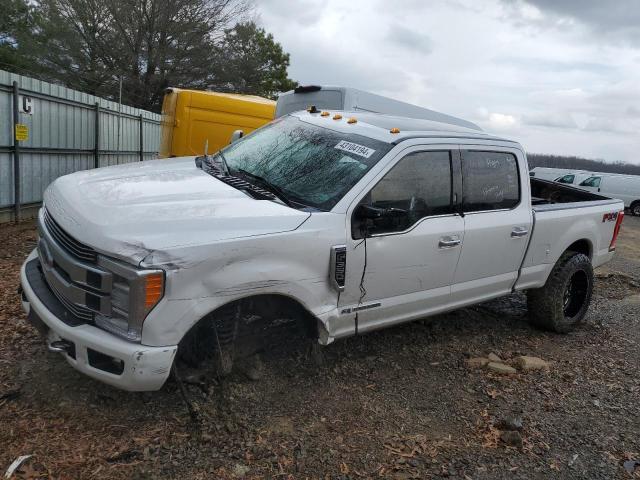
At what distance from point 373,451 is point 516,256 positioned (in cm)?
230

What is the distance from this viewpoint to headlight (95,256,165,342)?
2.55 metres

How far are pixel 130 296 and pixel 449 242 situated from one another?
226 cm

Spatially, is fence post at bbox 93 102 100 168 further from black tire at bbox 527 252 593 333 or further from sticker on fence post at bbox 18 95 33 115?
black tire at bbox 527 252 593 333

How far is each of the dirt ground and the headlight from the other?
2.14ft

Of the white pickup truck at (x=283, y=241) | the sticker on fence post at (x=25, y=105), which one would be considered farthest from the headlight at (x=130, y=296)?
the sticker on fence post at (x=25, y=105)

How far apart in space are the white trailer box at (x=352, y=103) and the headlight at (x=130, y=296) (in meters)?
5.39

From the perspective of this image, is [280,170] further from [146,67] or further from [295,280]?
[146,67]

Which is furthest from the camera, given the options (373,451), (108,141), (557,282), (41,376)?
(108,141)

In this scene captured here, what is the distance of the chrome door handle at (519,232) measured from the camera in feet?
14.5

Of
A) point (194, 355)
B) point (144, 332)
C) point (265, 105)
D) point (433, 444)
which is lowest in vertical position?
point (433, 444)

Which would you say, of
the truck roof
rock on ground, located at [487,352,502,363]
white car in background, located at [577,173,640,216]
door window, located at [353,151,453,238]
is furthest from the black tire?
white car in background, located at [577,173,640,216]

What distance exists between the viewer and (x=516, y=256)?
4.57 metres

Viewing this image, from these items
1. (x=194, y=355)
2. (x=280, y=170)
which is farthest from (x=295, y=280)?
(x=280, y=170)

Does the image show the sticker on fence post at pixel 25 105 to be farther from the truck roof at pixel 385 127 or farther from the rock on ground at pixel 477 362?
the rock on ground at pixel 477 362
